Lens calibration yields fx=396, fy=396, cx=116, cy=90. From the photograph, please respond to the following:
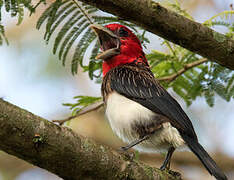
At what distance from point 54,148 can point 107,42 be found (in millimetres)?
2651

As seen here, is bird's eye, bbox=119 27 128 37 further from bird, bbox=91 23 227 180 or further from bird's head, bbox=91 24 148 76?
bird, bbox=91 23 227 180

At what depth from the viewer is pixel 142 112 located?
4.31 metres

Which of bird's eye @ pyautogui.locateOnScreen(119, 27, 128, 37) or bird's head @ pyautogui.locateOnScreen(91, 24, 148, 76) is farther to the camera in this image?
bird's eye @ pyautogui.locateOnScreen(119, 27, 128, 37)

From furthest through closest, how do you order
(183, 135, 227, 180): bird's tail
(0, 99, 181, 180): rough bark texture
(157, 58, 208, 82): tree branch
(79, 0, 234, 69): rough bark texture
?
(157, 58, 208, 82): tree branch, (183, 135, 227, 180): bird's tail, (79, 0, 234, 69): rough bark texture, (0, 99, 181, 180): rough bark texture

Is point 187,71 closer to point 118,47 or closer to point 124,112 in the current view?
point 118,47

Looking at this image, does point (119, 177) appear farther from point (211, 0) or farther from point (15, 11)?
point (211, 0)

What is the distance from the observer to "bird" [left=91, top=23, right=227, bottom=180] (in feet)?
13.9

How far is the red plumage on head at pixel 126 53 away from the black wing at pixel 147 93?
0.14 meters

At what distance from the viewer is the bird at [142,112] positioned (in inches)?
167

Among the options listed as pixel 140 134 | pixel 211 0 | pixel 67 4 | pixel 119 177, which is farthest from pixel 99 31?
pixel 211 0

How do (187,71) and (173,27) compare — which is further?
(187,71)

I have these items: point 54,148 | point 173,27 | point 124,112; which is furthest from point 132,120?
point 54,148

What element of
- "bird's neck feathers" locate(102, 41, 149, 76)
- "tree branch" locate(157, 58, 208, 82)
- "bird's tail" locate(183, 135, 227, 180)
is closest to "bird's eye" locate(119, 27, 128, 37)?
"bird's neck feathers" locate(102, 41, 149, 76)

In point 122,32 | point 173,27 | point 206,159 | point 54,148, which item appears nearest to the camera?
point 54,148
